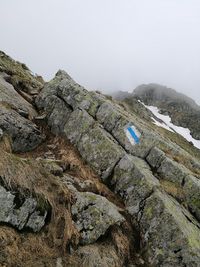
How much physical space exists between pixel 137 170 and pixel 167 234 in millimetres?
3171

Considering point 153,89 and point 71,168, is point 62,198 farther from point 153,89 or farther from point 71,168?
point 153,89

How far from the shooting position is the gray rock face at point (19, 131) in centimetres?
1568

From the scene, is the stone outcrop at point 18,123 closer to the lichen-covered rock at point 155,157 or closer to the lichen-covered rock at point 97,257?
the lichen-covered rock at point 155,157

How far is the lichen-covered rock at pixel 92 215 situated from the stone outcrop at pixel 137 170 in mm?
1196

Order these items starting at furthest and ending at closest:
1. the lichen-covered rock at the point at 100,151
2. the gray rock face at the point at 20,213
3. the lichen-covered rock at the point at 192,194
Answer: the lichen-covered rock at the point at 100,151, the lichen-covered rock at the point at 192,194, the gray rock face at the point at 20,213

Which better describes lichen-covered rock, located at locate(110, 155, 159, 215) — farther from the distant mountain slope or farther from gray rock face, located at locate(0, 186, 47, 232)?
the distant mountain slope

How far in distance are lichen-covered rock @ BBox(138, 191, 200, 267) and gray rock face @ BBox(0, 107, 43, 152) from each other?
6.40 m

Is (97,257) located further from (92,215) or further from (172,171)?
(172,171)

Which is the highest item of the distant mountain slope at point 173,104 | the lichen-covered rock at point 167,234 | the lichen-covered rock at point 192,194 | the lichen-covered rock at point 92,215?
the distant mountain slope at point 173,104

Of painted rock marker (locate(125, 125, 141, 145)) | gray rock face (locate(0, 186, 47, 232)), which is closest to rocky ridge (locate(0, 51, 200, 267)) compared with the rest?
gray rock face (locate(0, 186, 47, 232))

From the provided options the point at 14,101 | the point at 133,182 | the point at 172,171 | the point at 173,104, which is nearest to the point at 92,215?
the point at 133,182

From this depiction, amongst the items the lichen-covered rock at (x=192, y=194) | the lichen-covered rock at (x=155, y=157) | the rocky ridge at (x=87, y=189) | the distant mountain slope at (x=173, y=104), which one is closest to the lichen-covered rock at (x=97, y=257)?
the rocky ridge at (x=87, y=189)

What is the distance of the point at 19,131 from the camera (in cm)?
1608

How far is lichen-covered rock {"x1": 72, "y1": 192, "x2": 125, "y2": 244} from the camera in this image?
1155cm
